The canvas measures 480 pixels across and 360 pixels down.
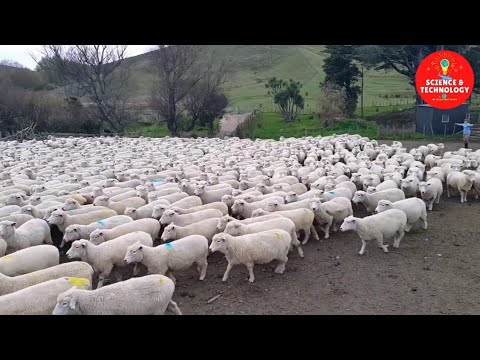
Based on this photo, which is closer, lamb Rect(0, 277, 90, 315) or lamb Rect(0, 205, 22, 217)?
lamb Rect(0, 277, 90, 315)

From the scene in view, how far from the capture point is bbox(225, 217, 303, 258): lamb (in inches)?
349

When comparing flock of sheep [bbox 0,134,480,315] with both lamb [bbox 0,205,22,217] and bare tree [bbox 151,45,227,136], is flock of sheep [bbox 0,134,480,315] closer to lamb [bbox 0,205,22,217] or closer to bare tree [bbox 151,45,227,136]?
lamb [bbox 0,205,22,217]

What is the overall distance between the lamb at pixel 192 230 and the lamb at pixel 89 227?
1.33 m

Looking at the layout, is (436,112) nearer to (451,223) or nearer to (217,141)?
(217,141)

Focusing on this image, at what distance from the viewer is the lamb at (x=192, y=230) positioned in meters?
8.91

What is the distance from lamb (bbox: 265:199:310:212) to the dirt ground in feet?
3.24

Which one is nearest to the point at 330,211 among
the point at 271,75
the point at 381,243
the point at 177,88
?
the point at 381,243

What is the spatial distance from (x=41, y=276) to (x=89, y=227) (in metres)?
2.43

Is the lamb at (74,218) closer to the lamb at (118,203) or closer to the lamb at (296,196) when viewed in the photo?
the lamb at (118,203)

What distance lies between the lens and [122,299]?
601 centimetres

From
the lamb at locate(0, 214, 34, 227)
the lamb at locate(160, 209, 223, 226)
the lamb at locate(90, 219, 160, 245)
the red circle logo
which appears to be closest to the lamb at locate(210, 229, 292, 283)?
the lamb at locate(160, 209, 223, 226)

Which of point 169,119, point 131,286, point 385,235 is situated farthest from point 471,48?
point 131,286

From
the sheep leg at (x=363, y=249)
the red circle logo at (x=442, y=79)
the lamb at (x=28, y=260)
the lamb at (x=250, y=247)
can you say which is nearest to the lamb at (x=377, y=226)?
the sheep leg at (x=363, y=249)

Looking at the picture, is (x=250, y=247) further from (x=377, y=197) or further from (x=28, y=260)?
(x=377, y=197)
